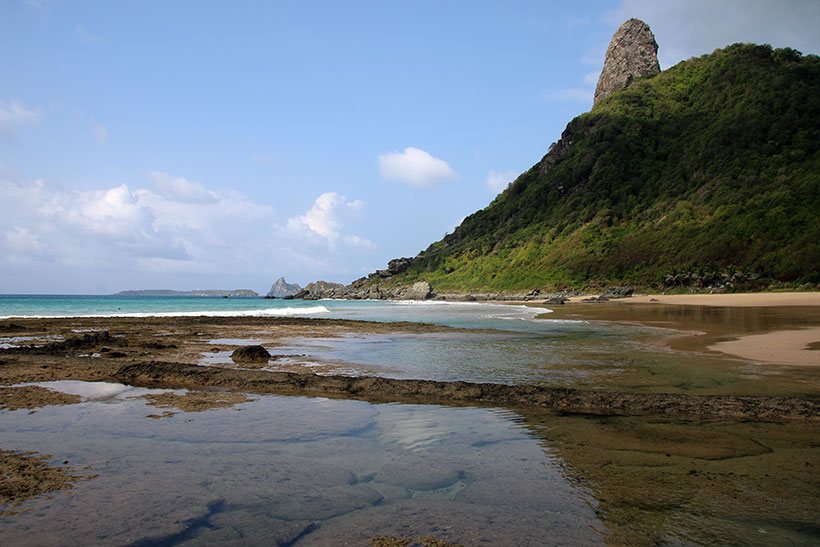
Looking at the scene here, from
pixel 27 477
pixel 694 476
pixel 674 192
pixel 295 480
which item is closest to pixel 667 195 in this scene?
pixel 674 192

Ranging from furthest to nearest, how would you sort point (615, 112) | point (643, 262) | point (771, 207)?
point (615, 112) → point (643, 262) → point (771, 207)

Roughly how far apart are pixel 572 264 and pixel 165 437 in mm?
91177

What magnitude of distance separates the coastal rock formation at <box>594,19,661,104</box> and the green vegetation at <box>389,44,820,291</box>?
11.8 m

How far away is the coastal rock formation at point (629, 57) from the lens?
153m

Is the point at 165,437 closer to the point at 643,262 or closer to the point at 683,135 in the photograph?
the point at 643,262

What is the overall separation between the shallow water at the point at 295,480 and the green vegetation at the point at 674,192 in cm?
6364

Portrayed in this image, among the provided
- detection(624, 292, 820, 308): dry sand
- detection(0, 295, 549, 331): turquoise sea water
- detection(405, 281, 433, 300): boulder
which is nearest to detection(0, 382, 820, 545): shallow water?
detection(0, 295, 549, 331): turquoise sea water

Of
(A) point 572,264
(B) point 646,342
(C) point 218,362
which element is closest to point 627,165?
(A) point 572,264

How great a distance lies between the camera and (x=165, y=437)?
26.6 feet

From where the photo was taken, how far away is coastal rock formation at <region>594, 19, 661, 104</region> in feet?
500

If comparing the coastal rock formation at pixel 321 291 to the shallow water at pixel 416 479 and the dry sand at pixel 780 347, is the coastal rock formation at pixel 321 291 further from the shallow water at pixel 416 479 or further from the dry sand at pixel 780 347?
the shallow water at pixel 416 479

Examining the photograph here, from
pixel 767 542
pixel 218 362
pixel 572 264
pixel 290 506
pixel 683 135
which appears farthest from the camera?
pixel 683 135

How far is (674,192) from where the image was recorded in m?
93.9

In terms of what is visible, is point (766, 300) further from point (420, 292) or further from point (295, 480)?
point (420, 292)
